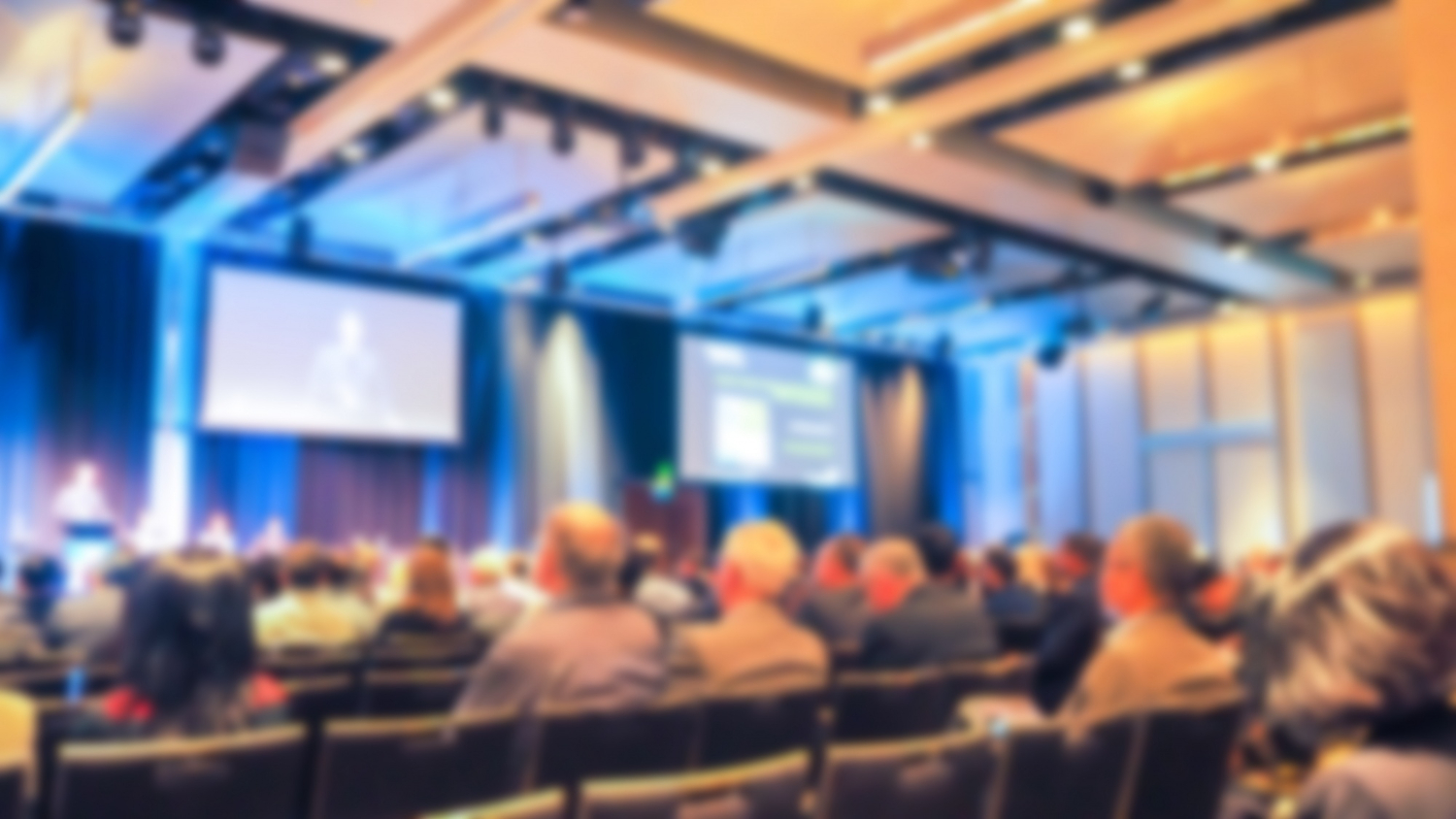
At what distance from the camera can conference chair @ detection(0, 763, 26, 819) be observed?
177 cm

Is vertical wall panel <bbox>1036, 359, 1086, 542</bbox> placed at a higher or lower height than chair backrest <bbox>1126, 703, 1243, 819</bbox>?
higher

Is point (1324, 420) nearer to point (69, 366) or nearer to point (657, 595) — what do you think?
point (657, 595)

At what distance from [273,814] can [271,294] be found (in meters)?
9.00

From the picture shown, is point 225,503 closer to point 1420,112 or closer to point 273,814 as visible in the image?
point 273,814

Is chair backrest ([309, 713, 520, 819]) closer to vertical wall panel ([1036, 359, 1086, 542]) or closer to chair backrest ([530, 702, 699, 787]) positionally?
chair backrest ([530, 702, 699, 787])

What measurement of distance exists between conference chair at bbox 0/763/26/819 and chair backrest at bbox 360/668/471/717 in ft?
5.95

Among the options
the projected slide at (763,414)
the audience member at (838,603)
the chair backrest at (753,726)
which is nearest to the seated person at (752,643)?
the chair backrest at (753,726)

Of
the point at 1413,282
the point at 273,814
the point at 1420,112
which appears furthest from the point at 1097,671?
the point at 1413,282

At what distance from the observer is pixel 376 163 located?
351 inches

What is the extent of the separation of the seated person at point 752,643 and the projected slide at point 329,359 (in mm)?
7584

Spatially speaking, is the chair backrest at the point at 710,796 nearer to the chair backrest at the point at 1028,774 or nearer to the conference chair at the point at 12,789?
the chair backrest at the point at 1028,774

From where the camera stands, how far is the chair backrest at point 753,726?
3166mm

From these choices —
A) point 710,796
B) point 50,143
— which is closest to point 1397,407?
point 50,143

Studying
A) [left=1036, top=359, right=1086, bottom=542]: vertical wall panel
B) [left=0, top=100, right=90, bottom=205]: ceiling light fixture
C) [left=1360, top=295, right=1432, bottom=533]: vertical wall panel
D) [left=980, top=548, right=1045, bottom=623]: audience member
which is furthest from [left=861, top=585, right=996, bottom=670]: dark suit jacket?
[left=1036, top=359, right=1086, bottom=542]: vertical wall panel
